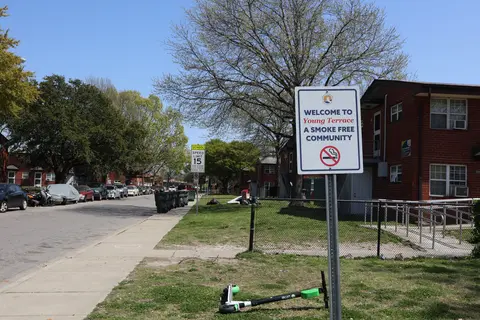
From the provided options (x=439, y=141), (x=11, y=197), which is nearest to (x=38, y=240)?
(x=11, y=197)

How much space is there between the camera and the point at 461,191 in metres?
19.7

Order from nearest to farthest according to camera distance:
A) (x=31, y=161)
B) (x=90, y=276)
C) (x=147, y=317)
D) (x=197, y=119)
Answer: (x=147, y=317)
(x=90, y=276)
(x=197, y=119)
(x=31, y=161)

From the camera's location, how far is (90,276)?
8.12 meters

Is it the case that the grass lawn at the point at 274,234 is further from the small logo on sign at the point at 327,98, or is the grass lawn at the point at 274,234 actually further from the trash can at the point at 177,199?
the trash can at the point at 177,199

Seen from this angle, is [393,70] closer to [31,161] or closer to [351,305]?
[351,305]

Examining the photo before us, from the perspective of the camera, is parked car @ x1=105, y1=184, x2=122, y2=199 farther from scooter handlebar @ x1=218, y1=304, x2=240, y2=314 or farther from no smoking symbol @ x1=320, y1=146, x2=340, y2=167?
no smoking symbol @ x1=320, y1=146, x2=340, y2=167

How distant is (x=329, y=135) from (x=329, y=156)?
0.55 ft

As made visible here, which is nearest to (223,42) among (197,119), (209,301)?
(197,119)

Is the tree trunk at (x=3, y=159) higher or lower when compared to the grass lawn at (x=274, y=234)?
higher

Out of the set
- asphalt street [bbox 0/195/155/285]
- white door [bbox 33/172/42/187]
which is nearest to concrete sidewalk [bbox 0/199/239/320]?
asphalt street [bbox 0/195/155/285]

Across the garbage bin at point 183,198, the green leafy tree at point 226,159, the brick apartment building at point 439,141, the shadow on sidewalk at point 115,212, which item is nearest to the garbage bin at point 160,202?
the shadow on sidewalk at point 115,212

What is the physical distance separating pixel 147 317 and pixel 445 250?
8.68 m

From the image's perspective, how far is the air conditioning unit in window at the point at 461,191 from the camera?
19625mm

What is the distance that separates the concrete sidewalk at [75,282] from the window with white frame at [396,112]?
14359mm
